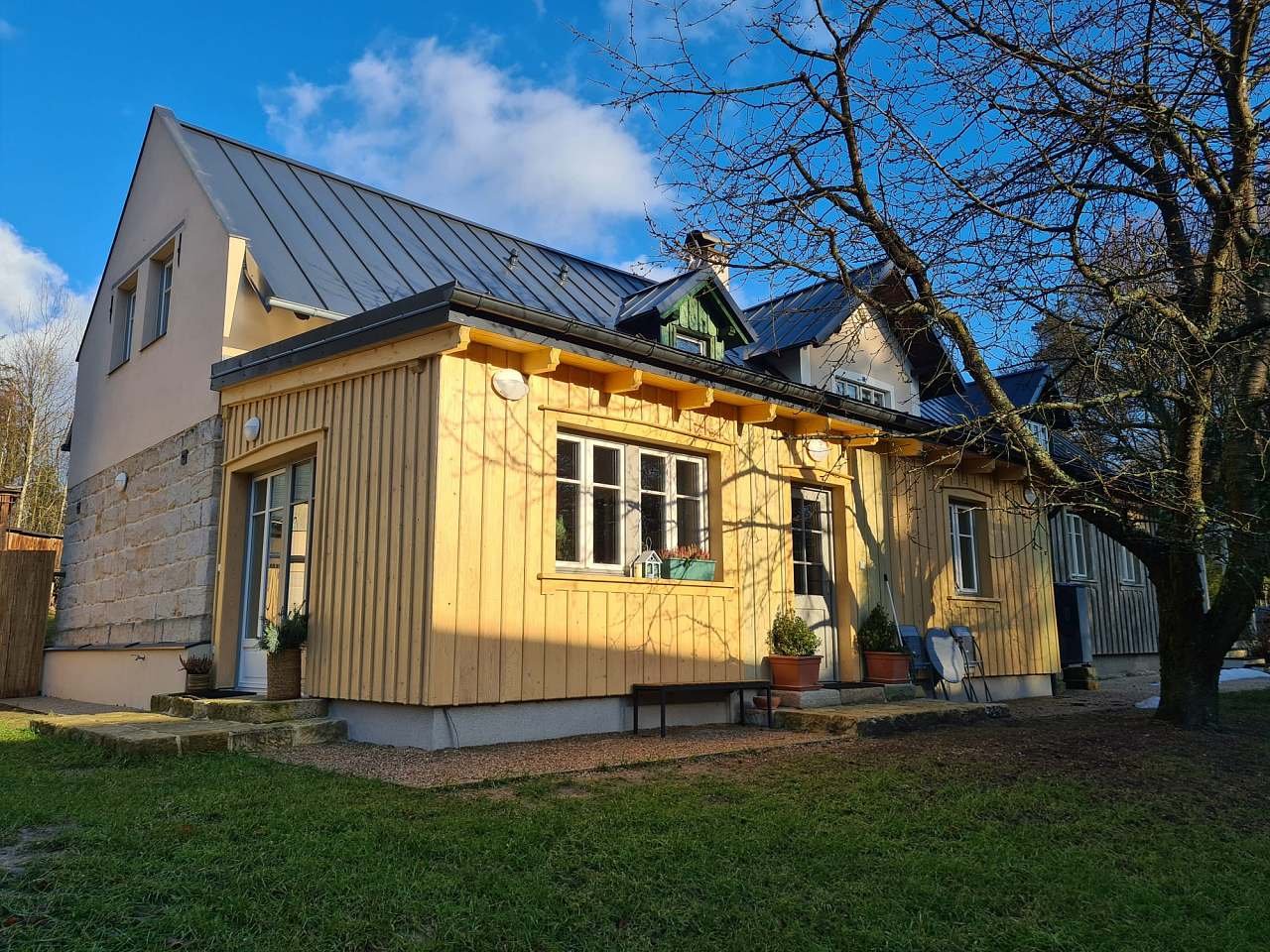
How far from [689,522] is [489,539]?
231 cm

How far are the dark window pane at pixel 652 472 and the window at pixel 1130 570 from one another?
12144mm

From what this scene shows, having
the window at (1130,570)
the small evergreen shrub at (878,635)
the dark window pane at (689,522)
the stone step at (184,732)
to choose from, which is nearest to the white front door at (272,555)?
the stone step at (184,732)

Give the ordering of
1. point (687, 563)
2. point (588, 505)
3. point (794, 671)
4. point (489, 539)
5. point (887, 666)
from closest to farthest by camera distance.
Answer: point (489, 539) < point (588, 505) < point (687, 563) < point (794, 671) < point (887, 666)

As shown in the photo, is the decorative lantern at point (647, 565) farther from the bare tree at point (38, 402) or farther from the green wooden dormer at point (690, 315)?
the bare tree at point (38, 402)

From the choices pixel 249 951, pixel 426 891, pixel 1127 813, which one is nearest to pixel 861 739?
pixel 1127 813

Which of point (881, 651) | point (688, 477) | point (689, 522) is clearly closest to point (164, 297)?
point (688, 477)

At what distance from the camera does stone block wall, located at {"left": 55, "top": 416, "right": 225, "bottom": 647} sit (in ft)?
28.9

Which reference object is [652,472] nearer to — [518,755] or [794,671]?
[794,671]

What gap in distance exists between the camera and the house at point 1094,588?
557 inches

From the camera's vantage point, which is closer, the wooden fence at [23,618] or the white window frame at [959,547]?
the white window frame at [959,547]

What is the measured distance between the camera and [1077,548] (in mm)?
15734

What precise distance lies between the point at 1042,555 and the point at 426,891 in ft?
37.1

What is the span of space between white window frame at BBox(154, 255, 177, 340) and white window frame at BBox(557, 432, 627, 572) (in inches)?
240

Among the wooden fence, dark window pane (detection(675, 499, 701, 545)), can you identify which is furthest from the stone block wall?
dark window pane (detection(675, 499, 701, 545))
